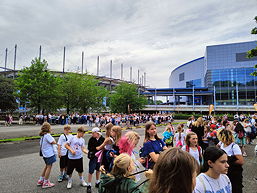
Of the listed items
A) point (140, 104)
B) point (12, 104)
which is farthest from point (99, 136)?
point (140, 104)

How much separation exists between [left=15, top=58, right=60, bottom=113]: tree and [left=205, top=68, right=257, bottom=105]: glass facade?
222 ft

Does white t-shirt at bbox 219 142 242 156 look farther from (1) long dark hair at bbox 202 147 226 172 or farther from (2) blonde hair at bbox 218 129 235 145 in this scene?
(1) long dark hair at bbox 202 147 226 172

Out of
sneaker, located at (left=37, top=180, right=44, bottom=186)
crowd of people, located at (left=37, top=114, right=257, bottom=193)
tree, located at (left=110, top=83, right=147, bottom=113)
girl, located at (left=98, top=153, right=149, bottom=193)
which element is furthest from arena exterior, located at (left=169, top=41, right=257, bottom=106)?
girl, located at (left=98, top=153, right=149, bottom=193)

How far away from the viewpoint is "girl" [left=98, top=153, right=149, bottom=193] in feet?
6.70

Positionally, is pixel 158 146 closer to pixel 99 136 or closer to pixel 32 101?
pixel 99 136

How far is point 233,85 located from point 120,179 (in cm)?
8348

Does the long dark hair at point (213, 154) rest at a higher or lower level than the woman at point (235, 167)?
higher

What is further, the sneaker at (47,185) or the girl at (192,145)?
the sneaker at (47,185)

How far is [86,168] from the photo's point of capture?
688cm

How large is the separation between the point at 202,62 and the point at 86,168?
103850 millimetres

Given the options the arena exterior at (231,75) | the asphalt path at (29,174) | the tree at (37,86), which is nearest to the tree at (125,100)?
the tree at (37,86)

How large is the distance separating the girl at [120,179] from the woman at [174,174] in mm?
572

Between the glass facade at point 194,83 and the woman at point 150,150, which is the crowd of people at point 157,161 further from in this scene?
the glass facade at point 194,83

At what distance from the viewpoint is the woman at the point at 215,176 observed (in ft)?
7.40
